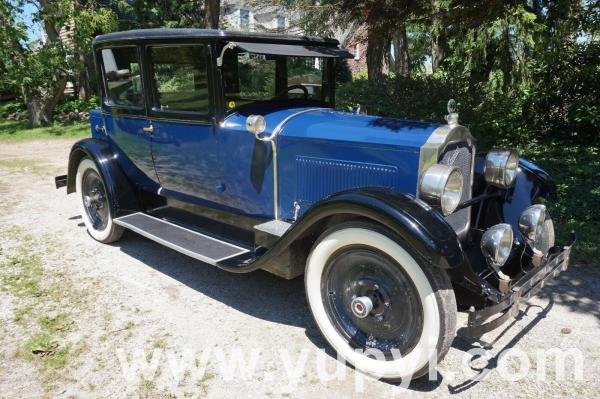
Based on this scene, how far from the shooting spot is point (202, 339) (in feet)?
10.0

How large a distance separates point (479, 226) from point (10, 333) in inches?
129

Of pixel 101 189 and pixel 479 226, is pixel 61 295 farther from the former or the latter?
pixel 479 226

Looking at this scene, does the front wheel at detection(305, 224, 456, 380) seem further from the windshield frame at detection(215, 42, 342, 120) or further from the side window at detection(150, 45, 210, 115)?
the side window at detection(150, 45, 210, 115)

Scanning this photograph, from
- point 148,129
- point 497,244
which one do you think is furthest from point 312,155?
point 148,129

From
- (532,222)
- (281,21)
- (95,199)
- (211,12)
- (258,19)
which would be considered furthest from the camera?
(258,19)

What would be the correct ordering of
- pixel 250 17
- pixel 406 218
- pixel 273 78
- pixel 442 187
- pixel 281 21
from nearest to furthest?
pixel 406 218 → pixel 442 187 → pixel 273 78 → pixel 281 21 → pixel 250 17

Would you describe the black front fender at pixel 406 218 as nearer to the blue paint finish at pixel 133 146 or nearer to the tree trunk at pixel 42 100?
the blue paint finish at pixel 133 146

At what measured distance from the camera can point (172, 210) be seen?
14.5ft

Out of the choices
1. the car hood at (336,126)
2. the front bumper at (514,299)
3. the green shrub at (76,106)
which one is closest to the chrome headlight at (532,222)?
the front bumper at (514,299)

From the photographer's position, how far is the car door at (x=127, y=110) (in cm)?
415

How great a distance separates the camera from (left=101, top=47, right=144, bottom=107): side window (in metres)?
4.12

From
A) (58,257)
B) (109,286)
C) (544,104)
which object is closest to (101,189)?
(58,257)

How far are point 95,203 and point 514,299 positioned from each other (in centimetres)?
396

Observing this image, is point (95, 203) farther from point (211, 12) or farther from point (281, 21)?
point (281, 21)
